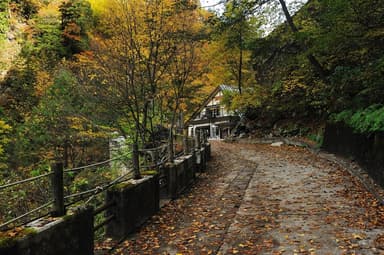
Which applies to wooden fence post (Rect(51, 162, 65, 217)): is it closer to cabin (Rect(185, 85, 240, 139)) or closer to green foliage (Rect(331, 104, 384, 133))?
green foliage (Rect(331, 104, 384, 133))

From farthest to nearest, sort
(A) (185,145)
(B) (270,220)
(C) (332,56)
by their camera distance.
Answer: (C) (332,56) → (A) (185,145) → (B) (270,220)

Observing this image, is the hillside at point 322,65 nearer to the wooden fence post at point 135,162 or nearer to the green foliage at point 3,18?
the wooden fence post at point 135,162

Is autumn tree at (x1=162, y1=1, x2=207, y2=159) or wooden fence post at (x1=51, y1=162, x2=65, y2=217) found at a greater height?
autumn tree at (x1=162, y1=1, x2=207, y2=159)

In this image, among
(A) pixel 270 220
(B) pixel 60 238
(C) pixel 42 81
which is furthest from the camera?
(C) pixel 42 81

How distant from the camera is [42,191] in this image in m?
9.17

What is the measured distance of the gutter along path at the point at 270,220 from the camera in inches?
177

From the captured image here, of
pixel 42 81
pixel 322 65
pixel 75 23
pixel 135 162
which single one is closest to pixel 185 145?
pixel 135 162

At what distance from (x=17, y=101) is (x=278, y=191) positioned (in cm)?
1710

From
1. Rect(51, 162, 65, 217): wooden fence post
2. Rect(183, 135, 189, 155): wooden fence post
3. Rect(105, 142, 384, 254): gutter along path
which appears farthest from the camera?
Rect(183, 135, 189, 155): wooden fence post

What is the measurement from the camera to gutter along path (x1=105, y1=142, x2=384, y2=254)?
177 inches

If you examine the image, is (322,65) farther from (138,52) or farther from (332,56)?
(138,52)

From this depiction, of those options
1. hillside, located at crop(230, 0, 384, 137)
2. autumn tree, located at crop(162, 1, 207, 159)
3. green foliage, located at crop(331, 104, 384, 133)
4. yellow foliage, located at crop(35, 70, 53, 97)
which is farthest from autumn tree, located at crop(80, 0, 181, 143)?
yellow foliage, located at crop(35, 70, 53, 97)

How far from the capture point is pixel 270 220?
5664 mm

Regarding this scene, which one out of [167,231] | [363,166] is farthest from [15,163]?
[363,166]
